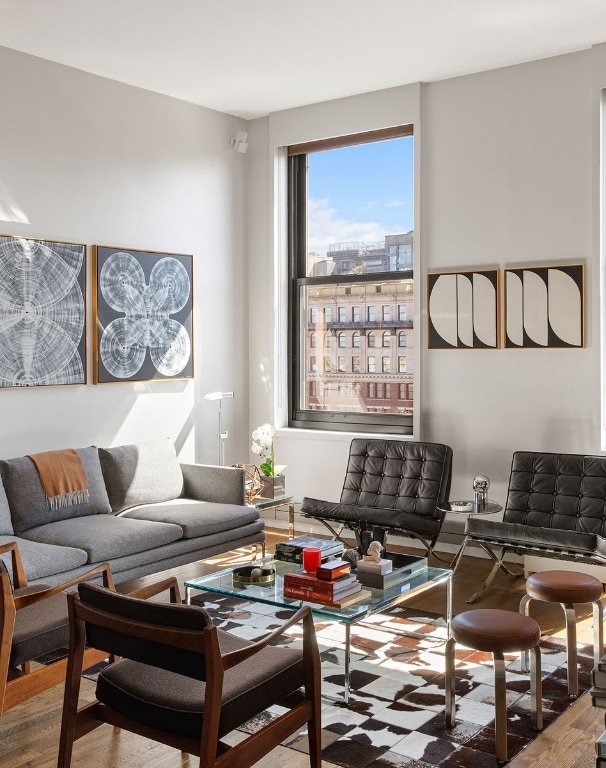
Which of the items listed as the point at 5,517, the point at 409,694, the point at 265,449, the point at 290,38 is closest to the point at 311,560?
the point at 409,694

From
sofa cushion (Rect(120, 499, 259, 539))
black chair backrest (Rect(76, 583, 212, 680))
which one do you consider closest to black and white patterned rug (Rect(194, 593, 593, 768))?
sofa cushion (Rect(120, 499, 259, 539))

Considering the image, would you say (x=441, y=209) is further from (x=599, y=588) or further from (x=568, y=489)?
(x=599, y=588)

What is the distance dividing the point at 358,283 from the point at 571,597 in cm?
350

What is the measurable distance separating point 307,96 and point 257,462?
297 cm

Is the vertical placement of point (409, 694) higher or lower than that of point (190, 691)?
lower

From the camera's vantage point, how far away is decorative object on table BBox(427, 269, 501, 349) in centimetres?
581

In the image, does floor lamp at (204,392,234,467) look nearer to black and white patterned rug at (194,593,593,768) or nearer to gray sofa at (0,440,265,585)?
gray sofa at (0,440,265,585)

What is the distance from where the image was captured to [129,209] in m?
6.01

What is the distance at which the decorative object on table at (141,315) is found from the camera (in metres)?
5.77

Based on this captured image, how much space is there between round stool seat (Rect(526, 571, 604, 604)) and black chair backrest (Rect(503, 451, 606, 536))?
1204mm

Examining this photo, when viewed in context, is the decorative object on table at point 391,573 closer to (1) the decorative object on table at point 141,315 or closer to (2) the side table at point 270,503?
(2) the side table at point 270,503

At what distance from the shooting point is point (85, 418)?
572 cm

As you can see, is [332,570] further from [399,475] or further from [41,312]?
[41,312]

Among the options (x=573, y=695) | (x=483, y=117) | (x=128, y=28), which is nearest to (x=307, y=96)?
(x=483, y=117)
